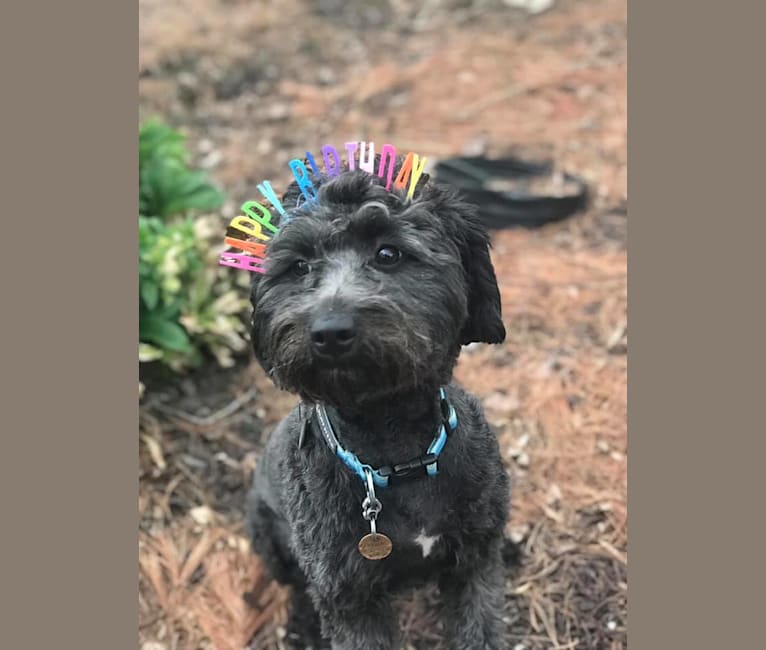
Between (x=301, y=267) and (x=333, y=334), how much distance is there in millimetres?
473

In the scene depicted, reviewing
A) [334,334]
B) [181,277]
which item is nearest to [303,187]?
[334,334]

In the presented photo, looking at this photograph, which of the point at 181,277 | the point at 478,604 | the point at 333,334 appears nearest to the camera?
the point at 333,334

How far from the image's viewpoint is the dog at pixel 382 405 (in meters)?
2.89

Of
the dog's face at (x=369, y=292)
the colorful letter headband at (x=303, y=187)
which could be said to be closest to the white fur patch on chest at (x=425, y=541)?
the dog's face at (x=369, y=292)

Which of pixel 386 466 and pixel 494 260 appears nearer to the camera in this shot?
pixel 386 466

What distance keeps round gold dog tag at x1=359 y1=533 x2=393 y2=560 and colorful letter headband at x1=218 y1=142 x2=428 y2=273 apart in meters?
1.14

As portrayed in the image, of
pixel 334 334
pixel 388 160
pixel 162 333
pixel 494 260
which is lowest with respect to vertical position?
pixel 162 333

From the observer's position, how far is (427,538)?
134 inches

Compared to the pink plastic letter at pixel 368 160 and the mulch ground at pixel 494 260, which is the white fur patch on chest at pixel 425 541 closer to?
the mulch ground at pixel 494 260

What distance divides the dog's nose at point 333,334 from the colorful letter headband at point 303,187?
0.50 meters

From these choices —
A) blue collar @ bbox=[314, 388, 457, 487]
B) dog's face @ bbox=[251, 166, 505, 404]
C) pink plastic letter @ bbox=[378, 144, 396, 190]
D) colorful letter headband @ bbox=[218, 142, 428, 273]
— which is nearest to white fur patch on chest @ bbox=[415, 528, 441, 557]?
blue collar @ bbox=[314, 388, 457, 487]

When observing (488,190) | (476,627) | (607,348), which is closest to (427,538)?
(476,627)

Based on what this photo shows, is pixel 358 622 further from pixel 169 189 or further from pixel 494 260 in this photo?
pixel 169 189

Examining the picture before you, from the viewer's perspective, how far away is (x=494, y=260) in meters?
6.81
